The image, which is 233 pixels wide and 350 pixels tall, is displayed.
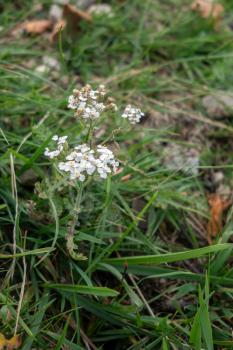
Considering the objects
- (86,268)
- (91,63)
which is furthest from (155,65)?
(86,268)

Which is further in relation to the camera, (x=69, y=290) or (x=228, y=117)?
(x=228, y=117)

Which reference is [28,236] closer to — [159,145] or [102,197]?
[102,197]

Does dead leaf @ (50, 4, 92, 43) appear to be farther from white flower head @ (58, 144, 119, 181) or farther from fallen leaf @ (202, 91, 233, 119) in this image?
white flower head @ (58, 144, 119, 181)

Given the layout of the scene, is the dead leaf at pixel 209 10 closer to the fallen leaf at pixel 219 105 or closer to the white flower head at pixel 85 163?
the fallen leaf at pixel 219 105

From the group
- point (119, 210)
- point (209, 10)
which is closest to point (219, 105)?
point (209, 10)

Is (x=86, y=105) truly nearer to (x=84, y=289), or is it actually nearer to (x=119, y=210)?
(x=119, y=210)

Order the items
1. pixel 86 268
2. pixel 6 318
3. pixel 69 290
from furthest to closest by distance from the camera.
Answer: pixel 86 268, pixel 69 290, pixel 6 318
